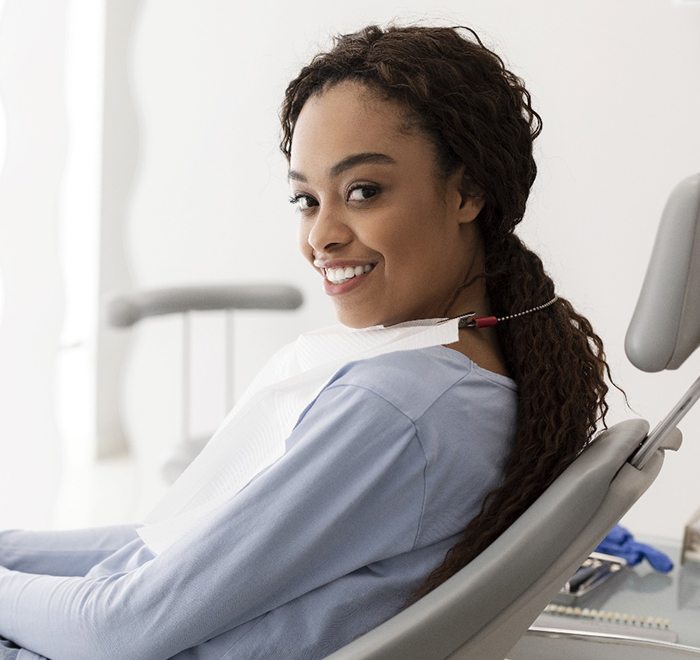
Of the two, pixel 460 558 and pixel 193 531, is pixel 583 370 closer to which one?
pixel 460 558

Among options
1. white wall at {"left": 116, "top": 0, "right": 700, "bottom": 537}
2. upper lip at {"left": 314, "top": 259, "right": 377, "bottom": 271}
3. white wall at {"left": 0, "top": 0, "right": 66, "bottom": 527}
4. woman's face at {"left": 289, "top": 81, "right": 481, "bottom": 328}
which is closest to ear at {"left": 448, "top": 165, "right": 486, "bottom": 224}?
woman's face at {"left": 289, "top": 81, "right": 481, "bottom": 328}

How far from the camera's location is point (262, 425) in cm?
131

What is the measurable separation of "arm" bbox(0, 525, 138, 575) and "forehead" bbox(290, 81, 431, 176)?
62cm

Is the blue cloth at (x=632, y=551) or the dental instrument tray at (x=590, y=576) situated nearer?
the dental instrument tray at (x=590, y=576)

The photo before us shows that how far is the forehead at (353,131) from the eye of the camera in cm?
119

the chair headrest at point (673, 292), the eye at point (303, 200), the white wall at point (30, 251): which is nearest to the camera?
the chair headrest at point (673, 292)

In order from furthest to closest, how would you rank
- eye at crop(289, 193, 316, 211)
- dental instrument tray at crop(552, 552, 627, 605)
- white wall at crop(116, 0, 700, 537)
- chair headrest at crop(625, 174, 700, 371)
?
white wall at crop(116, 0, 700, 537)
dental instrument tray at crop(552, 552, 627, 605)
eye at crop(289, 193, 316, 211)
chair headrest at crop(625, 174, 700, 371)

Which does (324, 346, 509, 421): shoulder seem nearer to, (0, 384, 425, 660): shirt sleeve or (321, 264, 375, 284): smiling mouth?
(0, 384, 425, 660): shirt sleeve

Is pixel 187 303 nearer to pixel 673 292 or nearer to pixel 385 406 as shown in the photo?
pixel 385 406

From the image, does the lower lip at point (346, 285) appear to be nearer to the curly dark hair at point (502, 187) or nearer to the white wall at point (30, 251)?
the curly dark hair at point (502, 187)

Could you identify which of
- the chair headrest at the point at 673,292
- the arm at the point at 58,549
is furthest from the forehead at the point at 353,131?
the arm at the point at 58,549

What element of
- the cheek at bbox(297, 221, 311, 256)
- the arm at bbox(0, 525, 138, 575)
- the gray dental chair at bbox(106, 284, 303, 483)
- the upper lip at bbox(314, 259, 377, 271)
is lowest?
the arm at bbox(0, 525, 138, 575)

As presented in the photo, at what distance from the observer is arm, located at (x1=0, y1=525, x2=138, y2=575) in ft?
4.79

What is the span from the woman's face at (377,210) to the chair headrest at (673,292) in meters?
0.29
